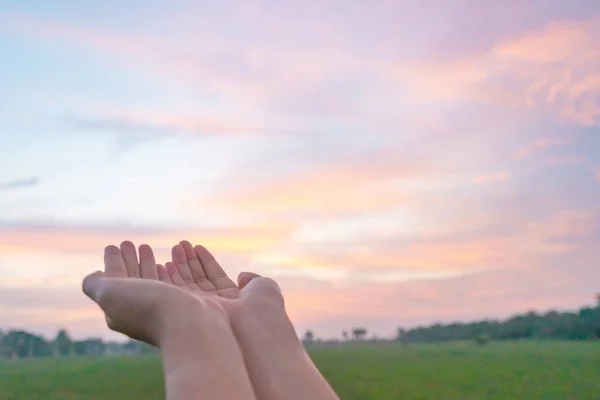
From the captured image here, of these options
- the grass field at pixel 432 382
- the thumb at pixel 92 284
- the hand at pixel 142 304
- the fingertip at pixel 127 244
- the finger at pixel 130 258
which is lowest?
the grass field at pixel 432 382

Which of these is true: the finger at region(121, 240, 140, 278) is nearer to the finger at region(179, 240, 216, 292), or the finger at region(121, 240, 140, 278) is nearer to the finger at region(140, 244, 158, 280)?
the finger at region(140, 244, 158, 280)

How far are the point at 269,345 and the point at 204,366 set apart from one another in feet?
0.68

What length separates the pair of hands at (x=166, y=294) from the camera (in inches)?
56.7

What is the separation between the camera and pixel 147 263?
185 centimetres

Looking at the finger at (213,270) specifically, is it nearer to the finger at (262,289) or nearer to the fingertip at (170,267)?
the fingertip at (170,267)

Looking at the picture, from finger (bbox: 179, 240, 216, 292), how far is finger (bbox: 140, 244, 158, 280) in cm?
13

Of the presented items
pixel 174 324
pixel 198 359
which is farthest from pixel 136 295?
pixel 198 359

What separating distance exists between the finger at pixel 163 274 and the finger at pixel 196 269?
0.28 feet

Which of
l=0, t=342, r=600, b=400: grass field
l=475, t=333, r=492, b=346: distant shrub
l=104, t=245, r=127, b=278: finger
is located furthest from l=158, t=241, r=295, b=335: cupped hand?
l=475, t=333, r=492, b=346: distant shrub

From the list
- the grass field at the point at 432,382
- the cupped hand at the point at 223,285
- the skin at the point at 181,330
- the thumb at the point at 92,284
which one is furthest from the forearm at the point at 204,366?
the grass field at the point at 432,382

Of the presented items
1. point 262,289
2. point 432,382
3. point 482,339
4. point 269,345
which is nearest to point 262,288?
point 262,289

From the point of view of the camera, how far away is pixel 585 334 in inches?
579

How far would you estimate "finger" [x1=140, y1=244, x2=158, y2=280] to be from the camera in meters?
1.82

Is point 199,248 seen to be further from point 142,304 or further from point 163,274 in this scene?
point 142,304
